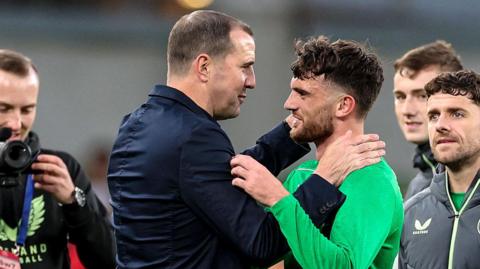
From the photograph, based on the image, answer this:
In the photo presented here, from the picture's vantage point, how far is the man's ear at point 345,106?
162 inches

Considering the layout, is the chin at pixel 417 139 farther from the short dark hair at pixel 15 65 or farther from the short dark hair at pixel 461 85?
the short dark hair at pixel 15 65

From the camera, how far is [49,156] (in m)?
4.90

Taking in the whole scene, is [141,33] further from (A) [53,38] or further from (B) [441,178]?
(B) [441,178]

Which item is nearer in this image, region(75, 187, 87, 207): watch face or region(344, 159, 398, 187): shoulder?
region(344, 159, 398, 187): shoulder

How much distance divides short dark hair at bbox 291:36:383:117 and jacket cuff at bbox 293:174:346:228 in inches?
16.7

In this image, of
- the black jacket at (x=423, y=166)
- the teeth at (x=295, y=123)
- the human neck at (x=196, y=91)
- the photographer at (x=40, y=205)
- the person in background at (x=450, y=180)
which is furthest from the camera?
the black jacket at (x=423, y=166)

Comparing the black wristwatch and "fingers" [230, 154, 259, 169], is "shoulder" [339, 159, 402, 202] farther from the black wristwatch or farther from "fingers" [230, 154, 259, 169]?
the black wristwatch

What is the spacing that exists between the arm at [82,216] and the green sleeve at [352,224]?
146cm

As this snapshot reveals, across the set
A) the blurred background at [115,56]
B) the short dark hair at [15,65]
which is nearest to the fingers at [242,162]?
the short dark hair at [15,65]

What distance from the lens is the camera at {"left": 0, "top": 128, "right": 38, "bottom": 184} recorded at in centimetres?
453

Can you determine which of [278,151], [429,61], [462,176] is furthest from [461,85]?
[429,61]

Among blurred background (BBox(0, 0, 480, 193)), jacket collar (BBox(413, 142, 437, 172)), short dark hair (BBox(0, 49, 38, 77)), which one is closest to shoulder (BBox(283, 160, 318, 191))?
short dark hair (BBox(0, 49, 38, 77))

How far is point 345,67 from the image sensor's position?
4.12 metres

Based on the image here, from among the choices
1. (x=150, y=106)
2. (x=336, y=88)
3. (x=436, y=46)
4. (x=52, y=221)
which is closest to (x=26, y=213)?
(x=52, y=221)
